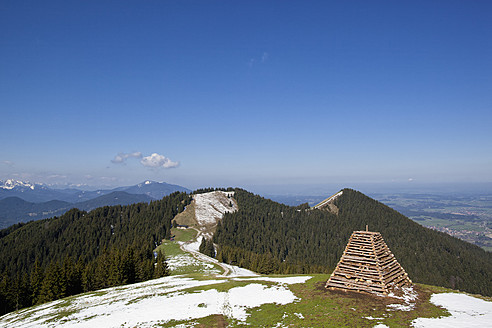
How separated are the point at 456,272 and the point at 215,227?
503ft

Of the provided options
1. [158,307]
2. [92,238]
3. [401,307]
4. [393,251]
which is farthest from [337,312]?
[393,251]

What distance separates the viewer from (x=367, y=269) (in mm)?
35531

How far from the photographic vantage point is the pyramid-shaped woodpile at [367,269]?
33969 mm

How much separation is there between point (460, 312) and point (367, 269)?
413 inches

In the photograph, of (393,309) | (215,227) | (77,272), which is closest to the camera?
(393,309)

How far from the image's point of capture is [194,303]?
35.4 metres

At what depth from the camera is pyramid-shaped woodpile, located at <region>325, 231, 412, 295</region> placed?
34.0 meters

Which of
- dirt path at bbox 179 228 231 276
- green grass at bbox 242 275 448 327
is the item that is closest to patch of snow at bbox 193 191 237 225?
dirt path at bbox 179 228 231 276

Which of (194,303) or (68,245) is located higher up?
(194,303)

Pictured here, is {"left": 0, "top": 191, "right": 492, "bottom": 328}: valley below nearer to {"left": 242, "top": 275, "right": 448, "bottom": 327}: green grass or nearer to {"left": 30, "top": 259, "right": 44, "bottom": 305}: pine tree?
{"left": 242, "top": 275, "right": 448, "bottom": 327}: green grass

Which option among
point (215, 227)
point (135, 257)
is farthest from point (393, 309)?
point (215, 227)

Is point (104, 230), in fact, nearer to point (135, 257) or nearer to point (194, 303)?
point (135, 257)

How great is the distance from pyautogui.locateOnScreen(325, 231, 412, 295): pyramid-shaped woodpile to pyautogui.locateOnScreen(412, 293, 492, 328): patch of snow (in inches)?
199

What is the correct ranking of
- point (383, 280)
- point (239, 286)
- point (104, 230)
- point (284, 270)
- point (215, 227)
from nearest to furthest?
point (383, 280) < point (239, 286) < point (284, 270) < point (215, 227) < point (104, 230)
